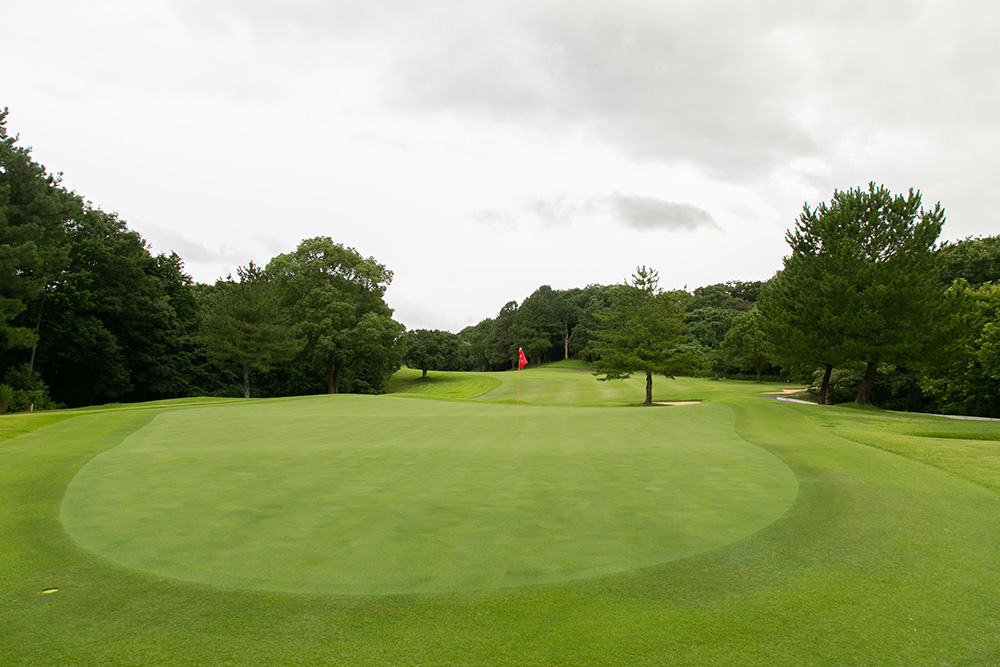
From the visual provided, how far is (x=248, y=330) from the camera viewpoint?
3494 cm

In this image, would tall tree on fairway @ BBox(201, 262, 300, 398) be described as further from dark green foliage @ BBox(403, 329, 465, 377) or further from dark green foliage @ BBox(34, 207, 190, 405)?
dark green foliage @ BBox(403, 329, 465, 377)

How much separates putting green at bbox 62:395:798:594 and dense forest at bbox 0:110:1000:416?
17211 mm

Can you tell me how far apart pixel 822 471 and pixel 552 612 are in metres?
7.24

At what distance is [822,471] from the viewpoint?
28.7ft

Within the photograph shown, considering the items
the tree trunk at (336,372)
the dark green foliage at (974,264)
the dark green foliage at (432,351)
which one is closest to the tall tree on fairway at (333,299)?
the tree trunk at (336,372)

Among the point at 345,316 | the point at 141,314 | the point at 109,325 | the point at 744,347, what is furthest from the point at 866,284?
the point at 109,325

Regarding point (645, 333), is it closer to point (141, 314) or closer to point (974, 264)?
point (974, 264)

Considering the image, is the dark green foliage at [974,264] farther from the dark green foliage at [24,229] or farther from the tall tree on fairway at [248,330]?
the dark green foliage at [24,229]

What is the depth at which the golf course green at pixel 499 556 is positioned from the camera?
10.6 feet

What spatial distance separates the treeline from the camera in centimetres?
2622

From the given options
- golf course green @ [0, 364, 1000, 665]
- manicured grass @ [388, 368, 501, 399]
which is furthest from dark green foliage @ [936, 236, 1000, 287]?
golf course green @ [0, 364, 1000, 665]

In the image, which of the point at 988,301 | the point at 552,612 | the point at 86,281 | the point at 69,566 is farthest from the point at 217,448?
the point at 988,301

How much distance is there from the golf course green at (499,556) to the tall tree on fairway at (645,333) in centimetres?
2022

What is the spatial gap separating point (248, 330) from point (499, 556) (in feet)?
→ 114
